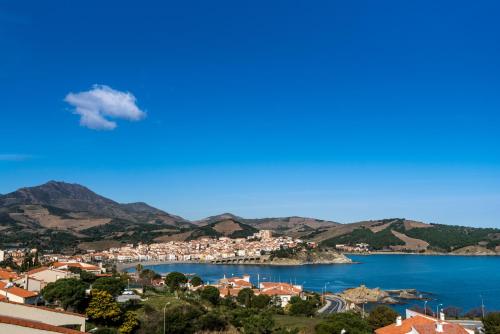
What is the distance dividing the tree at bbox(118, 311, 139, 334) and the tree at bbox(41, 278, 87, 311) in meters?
1.93

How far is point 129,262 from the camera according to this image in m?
109

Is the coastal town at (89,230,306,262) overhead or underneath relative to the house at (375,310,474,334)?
overhead

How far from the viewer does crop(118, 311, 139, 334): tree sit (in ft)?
53.1

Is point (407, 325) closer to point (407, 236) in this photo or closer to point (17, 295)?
point (17, 295)

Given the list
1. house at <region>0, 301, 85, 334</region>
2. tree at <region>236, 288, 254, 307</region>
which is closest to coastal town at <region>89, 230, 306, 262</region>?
tree at <region>236, 288, 254, 307</region>

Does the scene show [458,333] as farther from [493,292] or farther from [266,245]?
[266,245]

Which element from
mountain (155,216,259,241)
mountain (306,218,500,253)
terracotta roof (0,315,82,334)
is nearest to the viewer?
terracotta roof (0,315,82,334)

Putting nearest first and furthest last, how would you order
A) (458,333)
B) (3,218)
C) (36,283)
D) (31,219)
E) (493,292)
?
1. (458,333)
2. (36,283)
3. (493,292)
4. (3,218)
5. (31,219)

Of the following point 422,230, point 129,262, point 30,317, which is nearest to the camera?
point 30,317

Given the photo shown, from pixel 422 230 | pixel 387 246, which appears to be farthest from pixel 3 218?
pixel 422 230

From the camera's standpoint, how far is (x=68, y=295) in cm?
1756

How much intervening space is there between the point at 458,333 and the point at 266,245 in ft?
431

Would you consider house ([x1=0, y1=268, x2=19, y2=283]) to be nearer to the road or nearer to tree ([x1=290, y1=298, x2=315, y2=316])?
tree ([x1=290, y1=298, x2=315, y2=316])

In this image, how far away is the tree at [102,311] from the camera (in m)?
16.5
